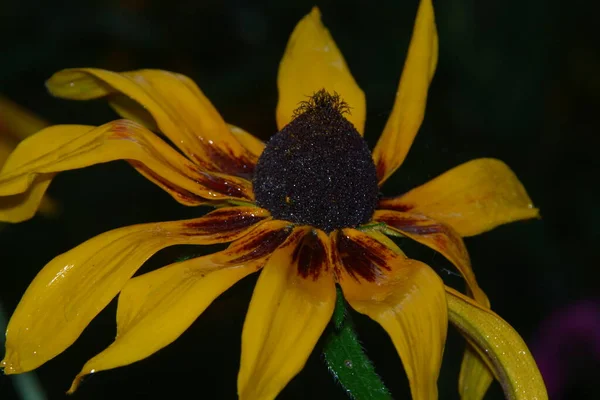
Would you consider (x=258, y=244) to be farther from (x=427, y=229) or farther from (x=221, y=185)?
(x=427, y=229)

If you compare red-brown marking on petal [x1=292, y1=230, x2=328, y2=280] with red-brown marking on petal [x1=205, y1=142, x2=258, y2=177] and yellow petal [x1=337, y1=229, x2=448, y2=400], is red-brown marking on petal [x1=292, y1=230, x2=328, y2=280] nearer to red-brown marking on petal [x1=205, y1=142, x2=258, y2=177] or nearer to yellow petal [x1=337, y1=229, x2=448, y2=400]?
yellow petal [x1=337, y1=229, x2=448, y2=400]

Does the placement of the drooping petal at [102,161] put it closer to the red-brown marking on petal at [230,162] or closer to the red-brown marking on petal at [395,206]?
the red-brown marking on petal at [230,162]

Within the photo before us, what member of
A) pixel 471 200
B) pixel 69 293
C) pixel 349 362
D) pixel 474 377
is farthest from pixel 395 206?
pixel 69 293

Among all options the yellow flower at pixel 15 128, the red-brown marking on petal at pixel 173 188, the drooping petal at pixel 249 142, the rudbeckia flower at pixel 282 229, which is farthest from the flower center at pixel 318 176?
the yellow flower at pixel 15 128

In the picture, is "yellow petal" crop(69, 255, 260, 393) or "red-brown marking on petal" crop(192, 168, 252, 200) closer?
"yellow petal" crop(69, 255, 260, 393)

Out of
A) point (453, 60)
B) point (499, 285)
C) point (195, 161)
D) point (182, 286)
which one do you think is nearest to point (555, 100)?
point (453, 60)

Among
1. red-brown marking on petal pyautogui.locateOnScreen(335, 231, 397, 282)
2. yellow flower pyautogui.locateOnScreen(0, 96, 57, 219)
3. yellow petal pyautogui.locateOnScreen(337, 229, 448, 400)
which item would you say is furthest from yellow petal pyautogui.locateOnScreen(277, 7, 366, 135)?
yellow flower pyautogui.locateOnScreen(0, 96, 57, 219)

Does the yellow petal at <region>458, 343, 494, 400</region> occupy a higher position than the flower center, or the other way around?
the flower center
